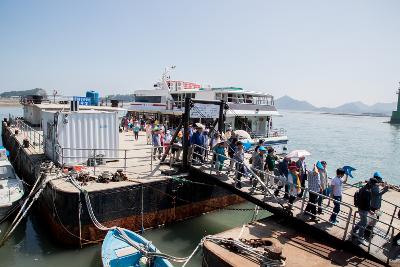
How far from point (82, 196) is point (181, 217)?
190 inches

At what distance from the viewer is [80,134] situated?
13.7m

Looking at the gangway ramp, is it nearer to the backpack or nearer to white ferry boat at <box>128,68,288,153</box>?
the backpack

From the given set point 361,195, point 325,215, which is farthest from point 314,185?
point 361,195

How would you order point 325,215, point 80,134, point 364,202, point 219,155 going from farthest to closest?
1. point 80,134
2. point 219,155
3. point 325,215
4. point 364,202

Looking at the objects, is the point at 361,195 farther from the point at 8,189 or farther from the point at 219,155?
the point at 8,189

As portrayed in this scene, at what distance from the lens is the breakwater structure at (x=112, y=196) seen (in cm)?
1090

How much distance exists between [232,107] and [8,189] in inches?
707

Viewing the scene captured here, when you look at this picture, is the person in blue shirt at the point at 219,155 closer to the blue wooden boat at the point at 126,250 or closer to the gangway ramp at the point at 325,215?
the gangway ramp at the point at 325,215

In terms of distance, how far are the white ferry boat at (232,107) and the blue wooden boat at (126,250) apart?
16.9m

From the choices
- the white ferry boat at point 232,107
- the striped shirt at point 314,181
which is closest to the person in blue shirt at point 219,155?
the striped shirt at point 314,181

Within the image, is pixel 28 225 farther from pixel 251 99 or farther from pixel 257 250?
pixel 251 99

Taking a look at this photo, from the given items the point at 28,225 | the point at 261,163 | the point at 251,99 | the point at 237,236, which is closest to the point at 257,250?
the point at 237,236

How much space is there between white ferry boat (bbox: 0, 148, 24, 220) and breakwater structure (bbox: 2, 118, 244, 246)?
2.90 feet

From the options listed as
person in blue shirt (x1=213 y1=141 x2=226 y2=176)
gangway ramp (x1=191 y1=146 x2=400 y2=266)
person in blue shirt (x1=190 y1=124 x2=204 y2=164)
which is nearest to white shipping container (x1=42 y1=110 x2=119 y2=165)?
person in blue shirt (x1=190 y1=124 x2=204 y2=164)
